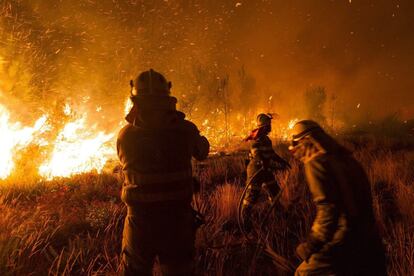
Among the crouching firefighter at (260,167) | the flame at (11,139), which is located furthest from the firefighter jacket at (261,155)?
the flame at (11,139)

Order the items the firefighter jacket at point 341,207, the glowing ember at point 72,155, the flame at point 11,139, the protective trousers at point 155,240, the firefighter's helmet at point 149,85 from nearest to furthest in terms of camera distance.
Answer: the firefighter jacket at point 341,207 → the protective trousers at point 155,240 → the firefighter's helmet at point 149,85 → the flame at point 11,139 → the glowing ember at point 72,155

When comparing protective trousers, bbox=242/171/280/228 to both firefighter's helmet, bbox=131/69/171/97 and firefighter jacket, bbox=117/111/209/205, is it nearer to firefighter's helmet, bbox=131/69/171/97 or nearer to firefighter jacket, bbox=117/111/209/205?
firefighter jacket, bbox=117/111/209/205

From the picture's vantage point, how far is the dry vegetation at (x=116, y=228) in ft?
11.0

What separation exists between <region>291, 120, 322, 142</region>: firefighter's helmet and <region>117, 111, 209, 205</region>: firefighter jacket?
0.98 metres

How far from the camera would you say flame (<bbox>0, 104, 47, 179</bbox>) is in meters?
8.40

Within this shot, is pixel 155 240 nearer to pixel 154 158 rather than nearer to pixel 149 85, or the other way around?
pixel 154 158

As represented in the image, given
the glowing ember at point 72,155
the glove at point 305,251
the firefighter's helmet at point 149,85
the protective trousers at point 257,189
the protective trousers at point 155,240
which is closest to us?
the glove at point 305,251

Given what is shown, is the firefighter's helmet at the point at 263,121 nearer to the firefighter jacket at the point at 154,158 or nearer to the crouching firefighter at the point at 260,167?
the crouching firefighter at the point at 260,167

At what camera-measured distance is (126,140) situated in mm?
2512

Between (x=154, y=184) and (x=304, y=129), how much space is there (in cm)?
133

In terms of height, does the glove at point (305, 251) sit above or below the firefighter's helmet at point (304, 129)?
below

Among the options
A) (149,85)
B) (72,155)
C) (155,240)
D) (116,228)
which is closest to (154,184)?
(155,240)

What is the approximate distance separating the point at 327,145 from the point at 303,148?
191 millimetres

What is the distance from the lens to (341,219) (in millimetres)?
1966
